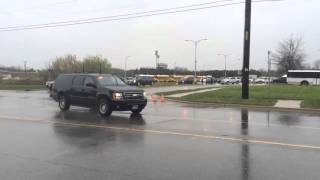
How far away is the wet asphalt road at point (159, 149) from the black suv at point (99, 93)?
229cm

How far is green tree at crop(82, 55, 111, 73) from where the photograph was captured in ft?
363

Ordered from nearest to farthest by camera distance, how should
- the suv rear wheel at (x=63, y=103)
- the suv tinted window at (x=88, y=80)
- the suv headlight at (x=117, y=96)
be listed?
1. the suv headlight at (x=117, y=96)
2. the suv tinted window at (x=88, y=80)
3. the suv rear wheel at (x=63, y=103)

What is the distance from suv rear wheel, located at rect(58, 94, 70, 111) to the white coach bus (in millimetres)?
57523

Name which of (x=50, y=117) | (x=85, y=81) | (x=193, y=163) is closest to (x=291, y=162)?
(x=193, y=163)

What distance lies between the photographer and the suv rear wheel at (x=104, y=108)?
18.6 meters

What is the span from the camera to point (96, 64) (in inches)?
4577

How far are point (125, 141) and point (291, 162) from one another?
419 centimetres

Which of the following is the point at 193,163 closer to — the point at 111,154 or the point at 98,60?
the point at 111,154

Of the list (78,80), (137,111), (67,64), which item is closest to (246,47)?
(137,111)

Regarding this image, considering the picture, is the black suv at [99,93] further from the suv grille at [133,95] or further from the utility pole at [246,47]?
the utility pole at [246,47]

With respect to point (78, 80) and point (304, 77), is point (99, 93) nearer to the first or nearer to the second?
point (78, 80)

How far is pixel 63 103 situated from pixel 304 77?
193ft

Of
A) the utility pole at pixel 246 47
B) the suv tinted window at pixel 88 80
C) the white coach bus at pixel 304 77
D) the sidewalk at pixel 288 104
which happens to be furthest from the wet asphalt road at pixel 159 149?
the white coach bus at pixel 304 77

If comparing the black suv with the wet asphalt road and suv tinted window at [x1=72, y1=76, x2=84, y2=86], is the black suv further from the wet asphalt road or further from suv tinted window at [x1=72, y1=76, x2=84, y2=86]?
the wet asphalt road
